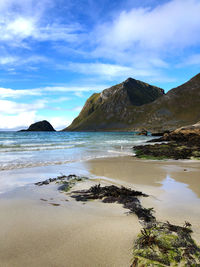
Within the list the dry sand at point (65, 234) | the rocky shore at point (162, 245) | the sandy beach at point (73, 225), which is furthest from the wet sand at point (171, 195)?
the dry sand at point (65, 234)

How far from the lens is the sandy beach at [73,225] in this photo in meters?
2.19

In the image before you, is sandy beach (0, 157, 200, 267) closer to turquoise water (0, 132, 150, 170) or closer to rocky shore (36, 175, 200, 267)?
rocky shore (36, 175, 200, 267)

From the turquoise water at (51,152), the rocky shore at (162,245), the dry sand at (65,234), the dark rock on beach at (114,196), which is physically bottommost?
the turquoise water at (51,152)

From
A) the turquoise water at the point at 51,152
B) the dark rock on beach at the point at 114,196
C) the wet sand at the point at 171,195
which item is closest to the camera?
the wet sand at the point at 171,195

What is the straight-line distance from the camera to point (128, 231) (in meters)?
2.77

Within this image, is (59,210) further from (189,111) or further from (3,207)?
(189,111)

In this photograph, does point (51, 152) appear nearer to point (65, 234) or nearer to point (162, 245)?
point (65, 234)

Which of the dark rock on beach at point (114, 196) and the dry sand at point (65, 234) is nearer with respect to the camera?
the dry sand at point (65, 234)

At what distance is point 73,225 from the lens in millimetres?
3002

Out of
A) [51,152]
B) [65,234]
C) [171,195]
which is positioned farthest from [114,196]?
[51,152]

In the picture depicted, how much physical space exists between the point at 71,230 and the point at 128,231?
90cm

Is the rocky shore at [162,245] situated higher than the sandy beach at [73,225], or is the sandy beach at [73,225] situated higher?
the rocky shore at [162,245]

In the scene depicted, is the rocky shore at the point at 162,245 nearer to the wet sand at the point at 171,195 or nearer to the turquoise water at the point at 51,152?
the wet sand at the point at 171,195

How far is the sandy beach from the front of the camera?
86.1 inches
